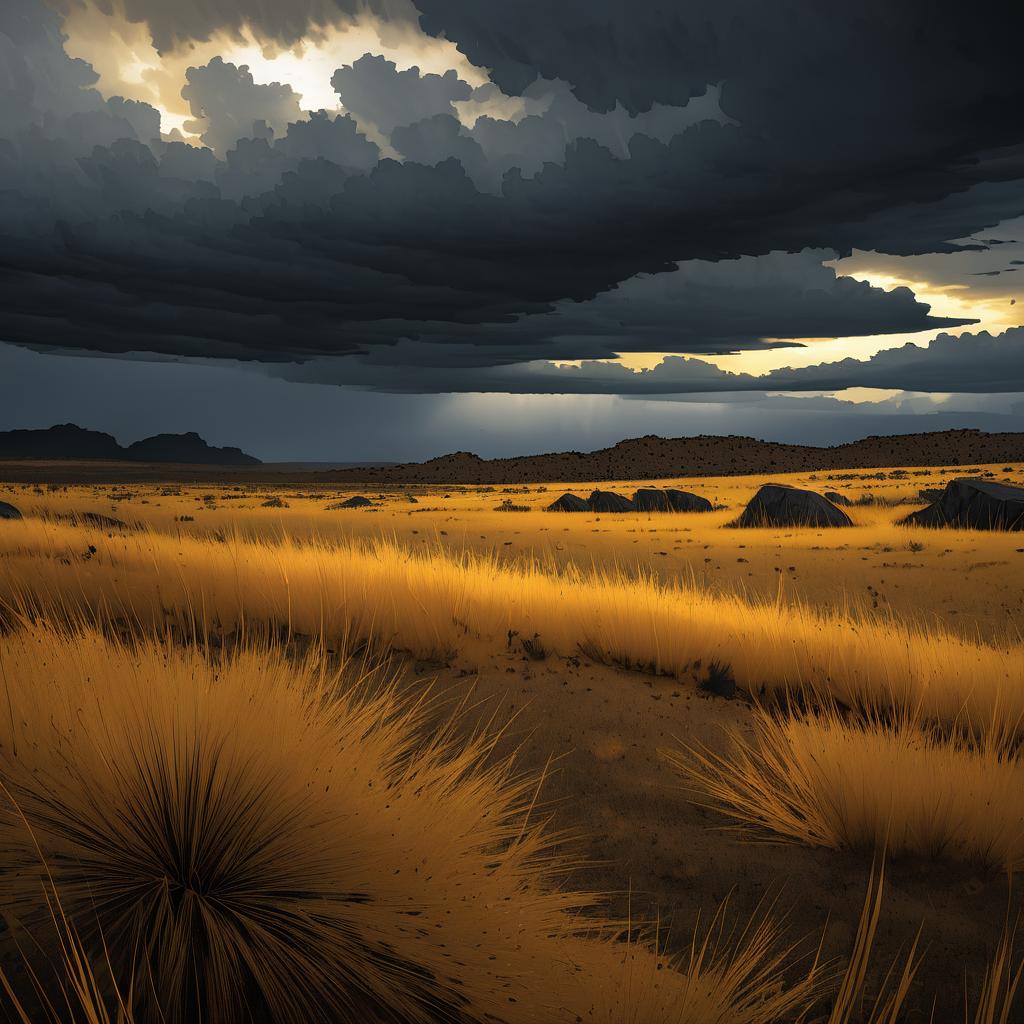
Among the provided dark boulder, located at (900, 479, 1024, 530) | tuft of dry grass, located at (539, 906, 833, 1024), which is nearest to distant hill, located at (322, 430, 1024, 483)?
dark boulder, located at (900, 479, 1024, 530)

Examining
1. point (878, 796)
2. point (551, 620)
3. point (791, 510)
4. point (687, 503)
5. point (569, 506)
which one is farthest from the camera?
point (569, 506)

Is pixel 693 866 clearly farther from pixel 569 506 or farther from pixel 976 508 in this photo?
pixel 569 506

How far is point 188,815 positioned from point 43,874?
0.41 metres

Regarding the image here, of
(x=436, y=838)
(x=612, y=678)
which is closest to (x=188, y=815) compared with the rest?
(x=436, y=838)

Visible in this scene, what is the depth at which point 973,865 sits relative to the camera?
3.34 metres

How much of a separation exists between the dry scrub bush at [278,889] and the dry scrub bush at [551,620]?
2705 mm

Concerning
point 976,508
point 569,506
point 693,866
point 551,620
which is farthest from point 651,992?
point 569,506

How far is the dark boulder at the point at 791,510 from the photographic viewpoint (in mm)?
20344

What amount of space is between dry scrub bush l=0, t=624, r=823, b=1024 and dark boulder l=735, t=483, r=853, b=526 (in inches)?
752

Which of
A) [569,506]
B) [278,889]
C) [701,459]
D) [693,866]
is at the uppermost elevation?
[701,459]

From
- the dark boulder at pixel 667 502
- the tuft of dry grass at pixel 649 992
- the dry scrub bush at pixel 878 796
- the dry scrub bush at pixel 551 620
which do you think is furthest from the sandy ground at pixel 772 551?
the tuft of dry grass at pixel 649 992

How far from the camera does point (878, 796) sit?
3.45m

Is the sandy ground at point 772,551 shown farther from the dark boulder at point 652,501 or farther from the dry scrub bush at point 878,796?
the dry scrub bush at point 878,796

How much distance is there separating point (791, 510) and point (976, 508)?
441 cm
